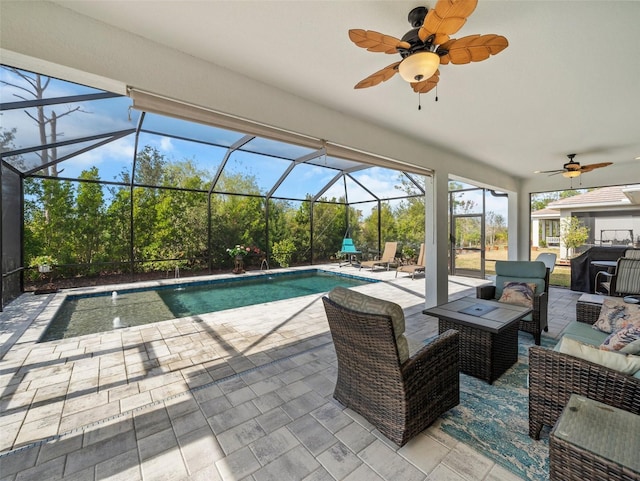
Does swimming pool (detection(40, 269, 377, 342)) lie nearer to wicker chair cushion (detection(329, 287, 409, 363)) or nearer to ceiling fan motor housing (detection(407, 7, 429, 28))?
wicker chair cushion (detection(329, 287, 409, 363))

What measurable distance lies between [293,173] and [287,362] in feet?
22.7

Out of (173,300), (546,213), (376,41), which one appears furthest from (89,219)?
(546,213)

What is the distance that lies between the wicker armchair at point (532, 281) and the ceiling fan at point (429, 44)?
3082mm

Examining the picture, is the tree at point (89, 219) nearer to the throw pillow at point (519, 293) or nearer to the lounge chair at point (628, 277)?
the throw pillow at point (519, 293)

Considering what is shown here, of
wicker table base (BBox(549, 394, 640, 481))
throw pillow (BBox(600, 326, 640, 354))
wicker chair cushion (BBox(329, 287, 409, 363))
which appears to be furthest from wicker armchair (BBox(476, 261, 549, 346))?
wicker chair cushion (BBox(329, 287, 409, 363))

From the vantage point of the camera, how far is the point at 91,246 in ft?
24.0

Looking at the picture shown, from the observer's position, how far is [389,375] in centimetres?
181

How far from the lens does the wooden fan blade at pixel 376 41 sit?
1640 mm

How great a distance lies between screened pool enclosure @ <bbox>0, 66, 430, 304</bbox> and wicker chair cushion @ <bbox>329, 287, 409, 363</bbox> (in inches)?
75.2

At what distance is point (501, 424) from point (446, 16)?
2635 mm

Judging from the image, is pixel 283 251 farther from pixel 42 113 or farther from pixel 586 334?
pixel 586 334

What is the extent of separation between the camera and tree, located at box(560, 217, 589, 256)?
361 inches

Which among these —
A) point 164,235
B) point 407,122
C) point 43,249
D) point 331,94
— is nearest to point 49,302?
point 43,249

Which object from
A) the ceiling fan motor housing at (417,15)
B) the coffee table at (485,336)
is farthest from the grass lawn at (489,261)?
the ceiling fan motor housing at (417,15)
